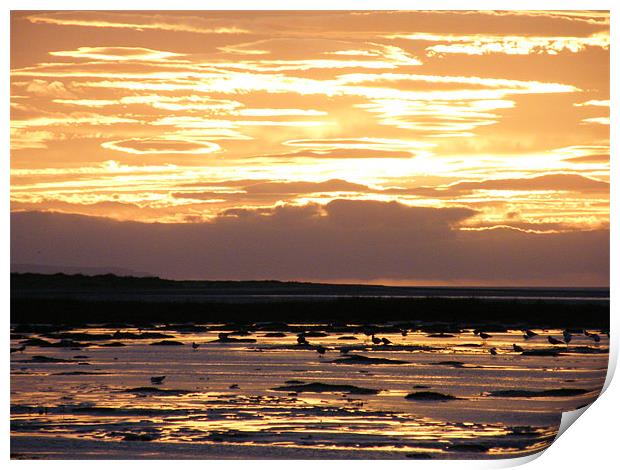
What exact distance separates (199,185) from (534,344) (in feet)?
6.78

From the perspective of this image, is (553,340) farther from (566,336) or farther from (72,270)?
(72,270)

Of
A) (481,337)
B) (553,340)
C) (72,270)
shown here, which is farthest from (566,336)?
(72,270)

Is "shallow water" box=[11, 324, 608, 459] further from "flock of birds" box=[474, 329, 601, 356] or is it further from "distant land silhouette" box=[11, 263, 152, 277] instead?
"distant land silhouette" box=[11, 263, 152, 277]

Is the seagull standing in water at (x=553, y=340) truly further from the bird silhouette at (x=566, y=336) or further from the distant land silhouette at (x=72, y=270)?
the distant land silhouette at (x=72, y=270)

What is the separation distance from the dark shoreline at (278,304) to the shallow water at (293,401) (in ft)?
0.42

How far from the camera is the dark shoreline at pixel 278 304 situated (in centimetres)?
595

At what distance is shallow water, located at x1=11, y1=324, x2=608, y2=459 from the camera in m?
5.93

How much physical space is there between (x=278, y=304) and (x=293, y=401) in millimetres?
977

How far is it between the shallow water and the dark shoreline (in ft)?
0.42

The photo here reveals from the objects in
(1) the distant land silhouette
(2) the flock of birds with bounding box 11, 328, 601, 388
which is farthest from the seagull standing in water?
(1) the distant land silhouette

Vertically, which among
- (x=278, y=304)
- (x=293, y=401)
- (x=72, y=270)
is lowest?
(x=293, y=401)

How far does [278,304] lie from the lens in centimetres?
695
